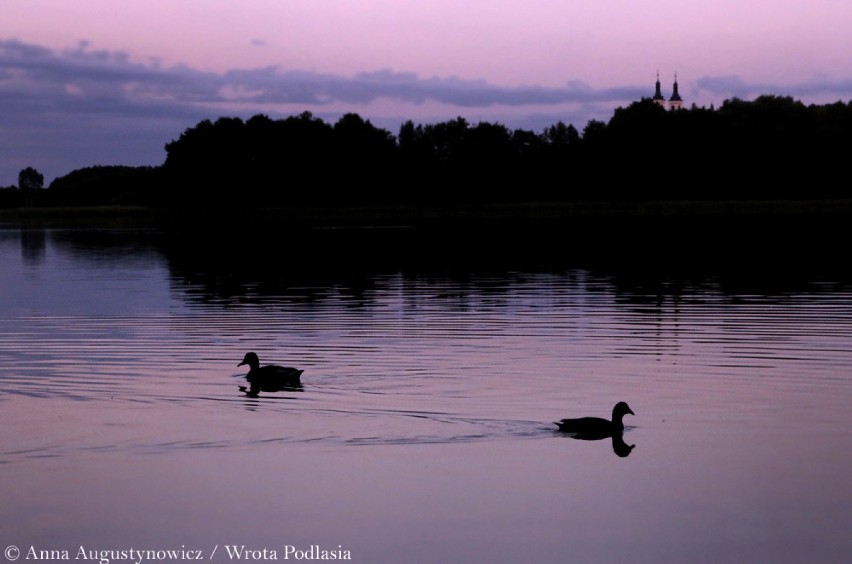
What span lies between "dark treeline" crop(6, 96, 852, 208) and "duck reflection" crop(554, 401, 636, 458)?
112 meters

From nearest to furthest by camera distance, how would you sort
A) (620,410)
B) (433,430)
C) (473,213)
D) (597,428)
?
1. (597,428)
2. (620,410)
3. (433,430)
4. (473,213)

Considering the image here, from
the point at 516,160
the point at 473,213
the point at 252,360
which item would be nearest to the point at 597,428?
the point at 252,360

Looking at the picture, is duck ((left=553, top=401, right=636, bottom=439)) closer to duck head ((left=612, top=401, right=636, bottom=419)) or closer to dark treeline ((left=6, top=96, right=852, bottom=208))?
duck head ((left=612, top=401, right=636, bottom=419))

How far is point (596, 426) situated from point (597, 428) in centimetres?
3

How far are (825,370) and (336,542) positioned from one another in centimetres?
1119

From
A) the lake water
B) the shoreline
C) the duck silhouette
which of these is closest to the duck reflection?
the lake water

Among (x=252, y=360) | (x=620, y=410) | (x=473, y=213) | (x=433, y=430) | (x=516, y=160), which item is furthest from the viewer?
(x=516, y=160)

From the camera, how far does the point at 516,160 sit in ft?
454

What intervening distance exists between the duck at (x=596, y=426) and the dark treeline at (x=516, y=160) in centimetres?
11184

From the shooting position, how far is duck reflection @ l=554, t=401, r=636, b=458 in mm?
15578

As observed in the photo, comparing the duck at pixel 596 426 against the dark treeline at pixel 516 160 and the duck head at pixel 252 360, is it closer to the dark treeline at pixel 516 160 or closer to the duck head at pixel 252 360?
the duck head at pixel 252 360

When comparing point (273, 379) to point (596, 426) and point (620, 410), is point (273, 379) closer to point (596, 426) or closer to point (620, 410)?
point (596, 426)

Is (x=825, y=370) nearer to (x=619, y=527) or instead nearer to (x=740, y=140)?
(x=619, y=527)

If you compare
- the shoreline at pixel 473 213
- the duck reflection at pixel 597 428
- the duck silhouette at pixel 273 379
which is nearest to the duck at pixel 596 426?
the duck reflection at pixel 597 428
